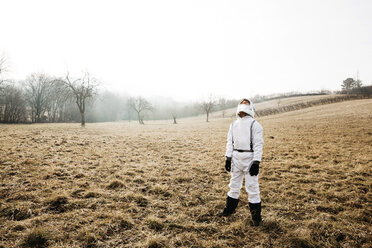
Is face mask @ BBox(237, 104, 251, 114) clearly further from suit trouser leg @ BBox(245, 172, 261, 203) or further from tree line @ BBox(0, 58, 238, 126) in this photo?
tree line @ BBox(0, 58, 238, 126)

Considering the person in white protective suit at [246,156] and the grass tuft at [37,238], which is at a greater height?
the person in white protective suit at [246,156]

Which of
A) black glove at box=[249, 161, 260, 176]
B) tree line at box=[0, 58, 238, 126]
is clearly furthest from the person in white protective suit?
tree line at box=[0, 58, 238, 126]

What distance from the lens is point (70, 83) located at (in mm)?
29203

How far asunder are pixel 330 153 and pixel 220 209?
29.3 ft

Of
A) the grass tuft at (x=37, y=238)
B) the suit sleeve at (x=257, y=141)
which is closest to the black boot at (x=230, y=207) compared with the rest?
the suit sleeve at (x=257, y=141)

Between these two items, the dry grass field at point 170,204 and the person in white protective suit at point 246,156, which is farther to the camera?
the person in white protective suit at point 246,156

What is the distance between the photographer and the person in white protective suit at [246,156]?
4.03m

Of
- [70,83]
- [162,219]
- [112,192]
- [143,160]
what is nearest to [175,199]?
[162,219]

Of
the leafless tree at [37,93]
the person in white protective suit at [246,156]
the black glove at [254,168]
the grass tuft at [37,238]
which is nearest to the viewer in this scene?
the grass tuft at [37,238]

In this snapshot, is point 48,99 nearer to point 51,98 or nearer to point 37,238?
point 51,98

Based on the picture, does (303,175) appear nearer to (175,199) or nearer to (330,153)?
(330,153)

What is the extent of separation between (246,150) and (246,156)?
0.52 ft

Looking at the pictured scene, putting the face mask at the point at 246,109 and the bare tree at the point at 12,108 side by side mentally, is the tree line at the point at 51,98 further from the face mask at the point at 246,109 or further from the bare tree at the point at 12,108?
the face mask at the point at 246,109

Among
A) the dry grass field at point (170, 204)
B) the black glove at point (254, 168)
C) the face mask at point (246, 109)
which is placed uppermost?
the face mask at point (246, 109)
